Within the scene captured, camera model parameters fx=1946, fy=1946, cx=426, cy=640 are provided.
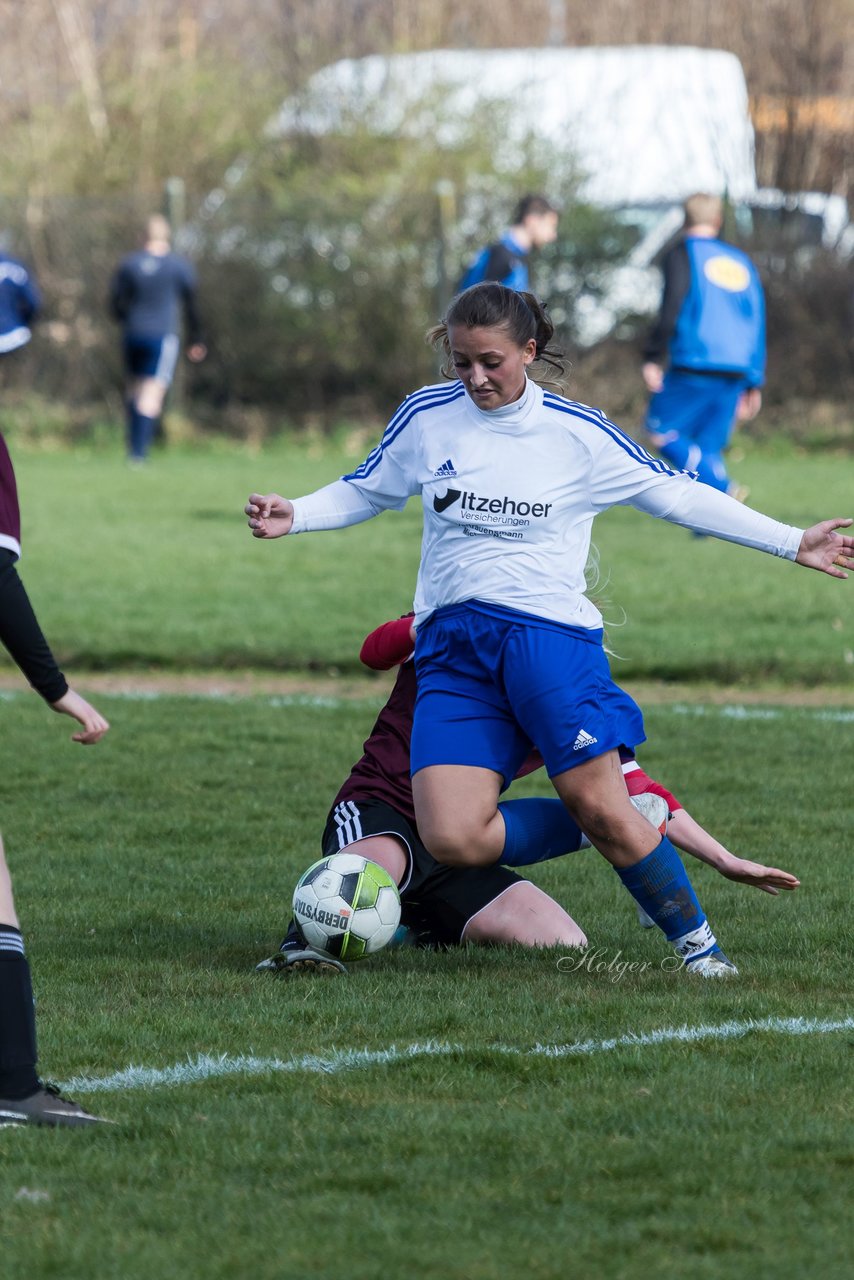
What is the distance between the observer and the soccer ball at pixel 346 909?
4.70 m

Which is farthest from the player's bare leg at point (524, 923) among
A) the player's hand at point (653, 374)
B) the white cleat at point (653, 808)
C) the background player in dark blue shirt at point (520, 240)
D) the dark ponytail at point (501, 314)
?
the background player in dark blue shirt at point (520, 240)

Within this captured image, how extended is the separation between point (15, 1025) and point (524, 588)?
172 centimetres

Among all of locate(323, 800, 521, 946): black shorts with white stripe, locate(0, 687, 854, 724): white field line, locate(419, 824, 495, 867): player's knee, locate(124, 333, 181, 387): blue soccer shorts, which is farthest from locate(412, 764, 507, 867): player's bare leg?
locate(124, 333, 181, 387): blue soccer shorts

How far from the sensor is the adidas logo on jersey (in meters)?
4.75

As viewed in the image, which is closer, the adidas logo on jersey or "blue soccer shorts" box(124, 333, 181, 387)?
the adidas logo on jersey

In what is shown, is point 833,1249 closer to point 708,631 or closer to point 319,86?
point 708,631

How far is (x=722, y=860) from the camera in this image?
4.84 m

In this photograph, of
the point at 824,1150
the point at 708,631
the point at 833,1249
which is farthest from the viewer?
the point at 708,631

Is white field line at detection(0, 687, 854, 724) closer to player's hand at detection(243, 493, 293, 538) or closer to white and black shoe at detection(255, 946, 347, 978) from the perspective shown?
player's hand at detection(243, 493, 293, 538)

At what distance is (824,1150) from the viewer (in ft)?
11.2

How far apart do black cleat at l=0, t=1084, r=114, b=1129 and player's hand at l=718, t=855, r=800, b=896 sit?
185 cm

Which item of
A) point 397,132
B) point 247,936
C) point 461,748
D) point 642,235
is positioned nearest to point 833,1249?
point 461,748

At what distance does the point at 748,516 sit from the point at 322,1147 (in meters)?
2.00

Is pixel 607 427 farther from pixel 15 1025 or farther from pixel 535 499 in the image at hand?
pixel 15 1025
